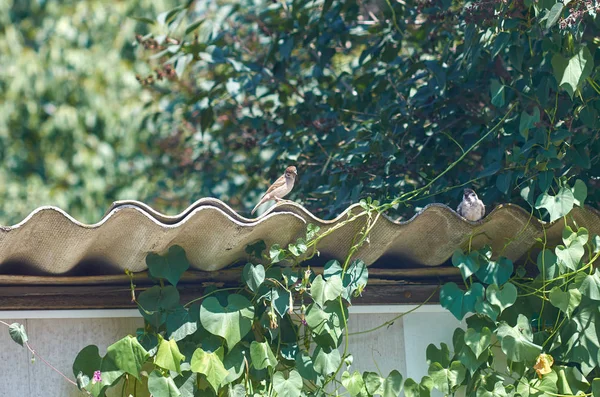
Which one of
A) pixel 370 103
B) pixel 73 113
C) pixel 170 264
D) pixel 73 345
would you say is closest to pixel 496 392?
pixel 170 264

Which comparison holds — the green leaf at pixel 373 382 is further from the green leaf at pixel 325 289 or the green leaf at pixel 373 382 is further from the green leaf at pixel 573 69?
the green leaf at pixel 573 69

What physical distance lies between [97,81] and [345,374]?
8865 mm

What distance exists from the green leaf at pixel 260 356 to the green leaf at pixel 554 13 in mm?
1592

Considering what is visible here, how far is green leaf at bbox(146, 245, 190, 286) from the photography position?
313 cm

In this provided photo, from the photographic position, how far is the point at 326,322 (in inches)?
128

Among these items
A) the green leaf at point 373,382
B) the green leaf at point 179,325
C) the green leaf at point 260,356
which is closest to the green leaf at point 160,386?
the green leaf at point 179,325

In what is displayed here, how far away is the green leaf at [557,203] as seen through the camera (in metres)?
3.36

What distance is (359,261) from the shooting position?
333 centimetres

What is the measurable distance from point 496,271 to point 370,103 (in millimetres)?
2448

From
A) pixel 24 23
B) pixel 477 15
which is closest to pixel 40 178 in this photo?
pixel 24 23

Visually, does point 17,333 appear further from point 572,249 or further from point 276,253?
point 572,249

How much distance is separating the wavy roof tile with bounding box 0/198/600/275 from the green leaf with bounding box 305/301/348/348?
25 cm

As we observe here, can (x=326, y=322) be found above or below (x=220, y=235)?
below

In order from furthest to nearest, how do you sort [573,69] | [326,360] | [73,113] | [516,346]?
1. [73,113]
2. [573,69]
3. [516,346]
4. [326,360]
